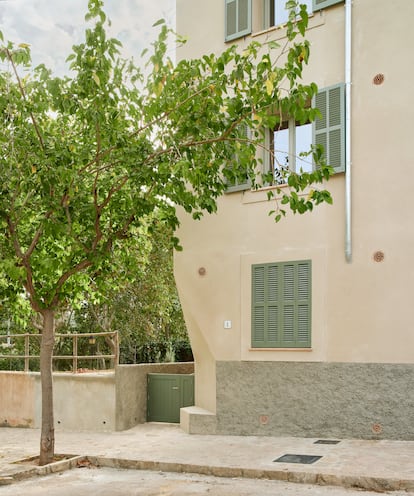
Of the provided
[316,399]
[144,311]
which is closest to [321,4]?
[316,399]

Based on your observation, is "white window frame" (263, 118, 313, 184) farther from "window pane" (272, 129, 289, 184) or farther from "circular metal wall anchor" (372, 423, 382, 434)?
"circular metal wall anchor" (372, 423, 382, 434)

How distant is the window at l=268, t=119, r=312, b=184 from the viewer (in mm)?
12391

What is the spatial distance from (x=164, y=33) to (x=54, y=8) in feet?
69.9

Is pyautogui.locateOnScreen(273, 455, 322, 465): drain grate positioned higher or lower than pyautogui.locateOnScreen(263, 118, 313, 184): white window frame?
lower

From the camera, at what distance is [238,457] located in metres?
10.3

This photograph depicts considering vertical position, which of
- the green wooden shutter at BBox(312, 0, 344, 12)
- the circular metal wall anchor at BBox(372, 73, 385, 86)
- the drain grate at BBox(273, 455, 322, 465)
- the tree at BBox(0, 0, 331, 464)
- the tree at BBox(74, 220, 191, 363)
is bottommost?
the drain grate at BBox(273, 455, 322, 465)

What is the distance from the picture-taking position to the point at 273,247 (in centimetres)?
1234

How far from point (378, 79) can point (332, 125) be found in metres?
1.07

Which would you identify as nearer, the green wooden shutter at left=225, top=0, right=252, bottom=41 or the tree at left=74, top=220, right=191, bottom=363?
the green wooden shutter at left=225, top=0, right=252, bottom=41

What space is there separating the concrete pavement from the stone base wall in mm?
251

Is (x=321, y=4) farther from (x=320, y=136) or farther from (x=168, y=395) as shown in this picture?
(x=168, y=395)

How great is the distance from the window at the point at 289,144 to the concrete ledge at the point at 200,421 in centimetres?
457

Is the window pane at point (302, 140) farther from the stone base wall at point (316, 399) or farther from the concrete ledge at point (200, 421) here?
the concrete ledge at point (200, 421)

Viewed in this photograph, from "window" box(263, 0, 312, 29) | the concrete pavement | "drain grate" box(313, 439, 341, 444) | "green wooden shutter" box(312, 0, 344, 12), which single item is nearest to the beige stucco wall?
the concrete pavement
